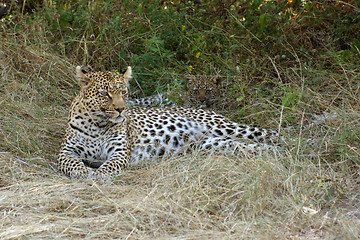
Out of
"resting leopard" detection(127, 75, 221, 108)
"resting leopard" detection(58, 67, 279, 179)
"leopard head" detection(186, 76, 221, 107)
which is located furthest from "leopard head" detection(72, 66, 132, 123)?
"leopard head" detection(186, 76, 221, 107)

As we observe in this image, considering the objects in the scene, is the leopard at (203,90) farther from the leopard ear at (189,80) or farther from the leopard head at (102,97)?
the leopard head at (102,97)

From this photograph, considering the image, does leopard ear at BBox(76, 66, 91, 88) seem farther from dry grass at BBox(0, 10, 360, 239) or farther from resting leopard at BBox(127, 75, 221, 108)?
resting leopard at BBox(127, 75, 221, 108)

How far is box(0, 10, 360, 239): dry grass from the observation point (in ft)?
15.1

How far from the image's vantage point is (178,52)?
9953 millimetres

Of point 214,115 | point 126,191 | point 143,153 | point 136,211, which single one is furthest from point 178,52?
point 136,211

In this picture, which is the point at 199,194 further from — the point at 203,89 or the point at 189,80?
the point at 189,80

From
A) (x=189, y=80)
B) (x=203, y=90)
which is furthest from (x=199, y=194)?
(x=189, y=80)

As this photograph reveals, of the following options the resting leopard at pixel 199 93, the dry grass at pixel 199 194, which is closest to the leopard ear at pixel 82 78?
the dry grass at pixel 199 194

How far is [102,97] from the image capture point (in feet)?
22.1

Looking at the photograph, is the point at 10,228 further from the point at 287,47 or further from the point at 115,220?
the point at 287,47

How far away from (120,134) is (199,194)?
2034 mm

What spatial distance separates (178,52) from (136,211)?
540 centimetres

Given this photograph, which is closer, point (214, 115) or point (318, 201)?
point (318, 201)

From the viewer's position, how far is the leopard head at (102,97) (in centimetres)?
672
